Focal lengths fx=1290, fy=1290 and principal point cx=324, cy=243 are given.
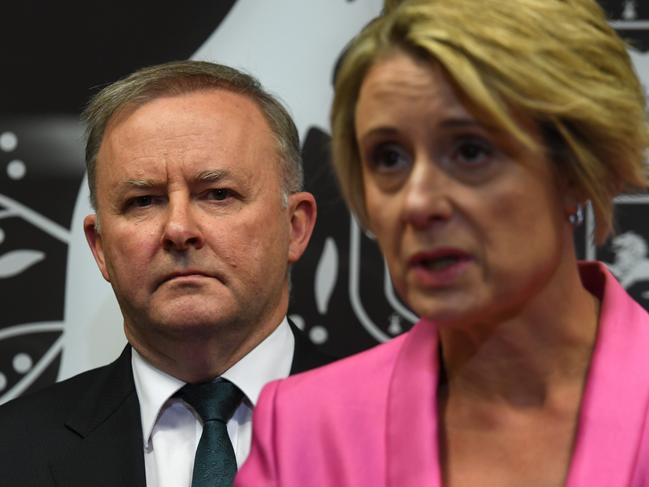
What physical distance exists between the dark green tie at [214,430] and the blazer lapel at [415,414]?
2.14 feet

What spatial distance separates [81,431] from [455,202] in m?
1.09

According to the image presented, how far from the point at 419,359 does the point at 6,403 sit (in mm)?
1060

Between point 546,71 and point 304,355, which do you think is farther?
point 304,355

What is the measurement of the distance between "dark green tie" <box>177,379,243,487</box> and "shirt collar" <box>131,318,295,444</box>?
0.02 metres

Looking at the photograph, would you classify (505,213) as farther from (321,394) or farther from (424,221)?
(321,394)

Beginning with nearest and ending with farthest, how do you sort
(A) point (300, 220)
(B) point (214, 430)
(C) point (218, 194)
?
(B) point (214, 430), (C) point (218, 194), (A) point (300, 220)

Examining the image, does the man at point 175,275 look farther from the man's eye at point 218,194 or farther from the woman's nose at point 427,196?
the woman's nose at point 427,196

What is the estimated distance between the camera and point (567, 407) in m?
1.18

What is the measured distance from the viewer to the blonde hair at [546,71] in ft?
3.49

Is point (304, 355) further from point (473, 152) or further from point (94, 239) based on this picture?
point (473, 152)

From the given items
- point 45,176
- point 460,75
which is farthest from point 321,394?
point 45,176

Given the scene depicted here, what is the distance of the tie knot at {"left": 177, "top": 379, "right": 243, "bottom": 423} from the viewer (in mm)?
1960

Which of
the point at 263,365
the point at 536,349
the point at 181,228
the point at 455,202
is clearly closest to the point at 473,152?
the point at 455,202

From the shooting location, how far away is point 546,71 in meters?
1.07
